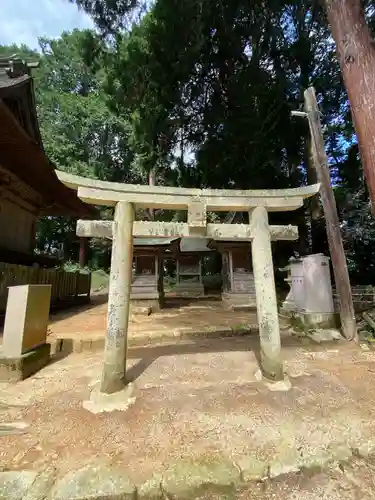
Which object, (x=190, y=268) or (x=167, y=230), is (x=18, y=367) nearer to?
(x=167, y=230)

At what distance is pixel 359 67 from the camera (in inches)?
144

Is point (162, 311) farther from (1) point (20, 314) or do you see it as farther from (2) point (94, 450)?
(2) point (94, 450)

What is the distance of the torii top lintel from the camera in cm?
352

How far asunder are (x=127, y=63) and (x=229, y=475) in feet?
42.1

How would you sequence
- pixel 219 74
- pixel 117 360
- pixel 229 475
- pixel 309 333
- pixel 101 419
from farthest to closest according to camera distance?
pixel 219 74 < pixel 309 333 < pixel 117 360 < pixel 101 419 < pixel 229 475

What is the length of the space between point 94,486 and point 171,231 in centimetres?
279

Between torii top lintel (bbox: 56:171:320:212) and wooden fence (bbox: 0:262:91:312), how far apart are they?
14.4 ft

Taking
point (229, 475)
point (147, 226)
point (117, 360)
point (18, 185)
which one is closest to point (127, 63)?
point (18, 185)

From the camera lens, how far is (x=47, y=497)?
6.07ft

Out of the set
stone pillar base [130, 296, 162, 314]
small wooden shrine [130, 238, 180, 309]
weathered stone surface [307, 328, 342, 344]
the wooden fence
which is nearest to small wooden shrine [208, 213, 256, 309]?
small wooden shrine [130, 238, 180, 309]

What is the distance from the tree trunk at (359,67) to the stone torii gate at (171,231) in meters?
0.82

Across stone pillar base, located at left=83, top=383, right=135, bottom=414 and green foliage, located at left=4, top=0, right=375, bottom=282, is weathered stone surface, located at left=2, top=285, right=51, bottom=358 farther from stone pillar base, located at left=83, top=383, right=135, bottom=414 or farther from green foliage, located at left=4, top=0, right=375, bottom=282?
green foliage, located at left=4, top=0, right=375, bottom=282

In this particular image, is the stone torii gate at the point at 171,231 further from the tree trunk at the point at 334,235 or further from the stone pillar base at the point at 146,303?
the stone pillar base at the point at 146,303

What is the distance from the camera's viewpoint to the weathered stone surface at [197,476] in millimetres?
1945
